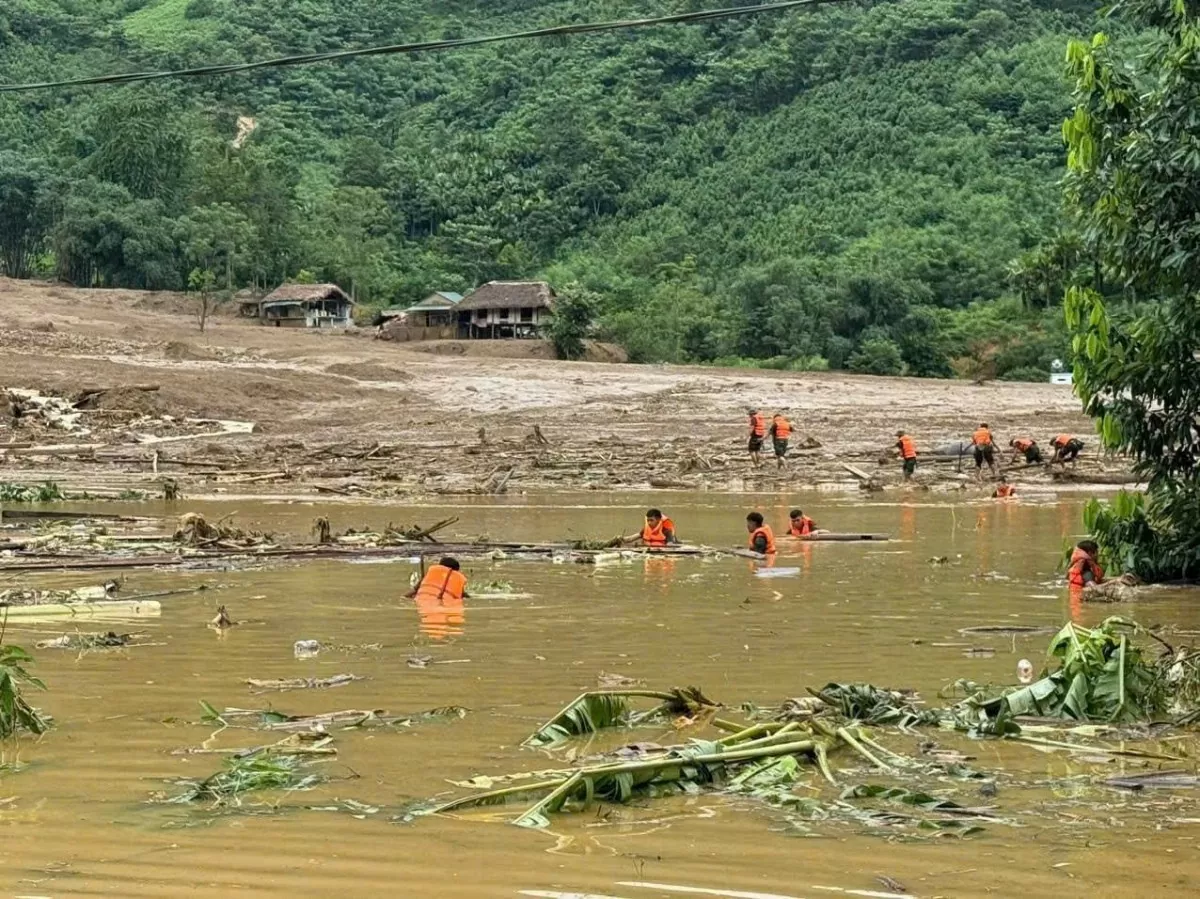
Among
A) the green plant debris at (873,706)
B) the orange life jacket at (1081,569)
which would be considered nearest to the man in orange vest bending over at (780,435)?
the orange life jacket at (1081,569)

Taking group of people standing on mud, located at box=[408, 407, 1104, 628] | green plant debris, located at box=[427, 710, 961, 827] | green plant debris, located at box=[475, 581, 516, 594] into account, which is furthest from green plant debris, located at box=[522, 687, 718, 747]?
green plant debris, located at box=[475, 581, 516, 594]

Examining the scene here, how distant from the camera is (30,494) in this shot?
85.3 ft

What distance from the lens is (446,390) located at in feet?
162

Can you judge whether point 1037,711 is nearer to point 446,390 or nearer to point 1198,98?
point 1198,98

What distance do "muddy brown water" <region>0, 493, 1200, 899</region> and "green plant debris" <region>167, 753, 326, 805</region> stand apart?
0.14 m

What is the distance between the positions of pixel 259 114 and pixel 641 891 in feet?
413

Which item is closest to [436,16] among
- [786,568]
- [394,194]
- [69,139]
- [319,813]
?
[394,194]

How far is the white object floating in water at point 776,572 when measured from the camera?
1766cm

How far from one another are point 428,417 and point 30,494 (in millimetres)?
18243

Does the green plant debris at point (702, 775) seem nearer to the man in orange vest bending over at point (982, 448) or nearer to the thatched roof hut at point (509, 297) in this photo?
the man in orange vest bending over at point (982, 448)

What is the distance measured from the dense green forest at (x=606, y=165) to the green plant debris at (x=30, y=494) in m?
43.7

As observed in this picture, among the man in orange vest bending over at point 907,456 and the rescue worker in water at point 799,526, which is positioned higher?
the man in orange vest bending over at point 907,456

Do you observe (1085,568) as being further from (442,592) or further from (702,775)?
(702,775)

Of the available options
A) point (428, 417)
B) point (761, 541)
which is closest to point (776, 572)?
point (761, 541)
